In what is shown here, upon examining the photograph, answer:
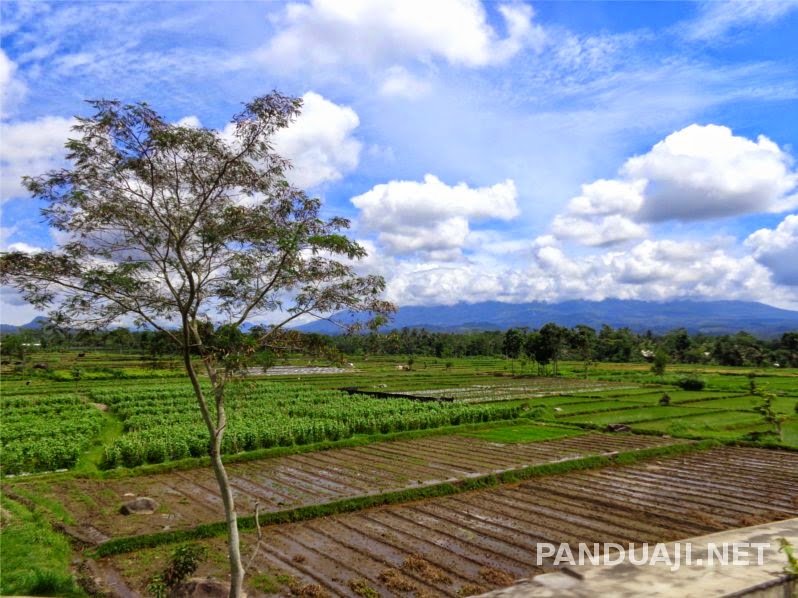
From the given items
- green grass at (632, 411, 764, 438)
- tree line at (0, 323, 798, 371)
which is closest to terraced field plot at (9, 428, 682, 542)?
green grass at (632, 411, 764, 438)

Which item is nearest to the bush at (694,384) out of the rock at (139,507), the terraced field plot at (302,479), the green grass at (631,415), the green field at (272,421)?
the green field at (272,421)

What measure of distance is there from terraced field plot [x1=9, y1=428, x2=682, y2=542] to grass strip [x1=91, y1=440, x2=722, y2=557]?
0.61 meters

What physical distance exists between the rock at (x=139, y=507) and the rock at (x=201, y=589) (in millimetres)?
6918

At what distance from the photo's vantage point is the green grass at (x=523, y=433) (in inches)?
1153

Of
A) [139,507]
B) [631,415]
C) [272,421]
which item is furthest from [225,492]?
[631,415]

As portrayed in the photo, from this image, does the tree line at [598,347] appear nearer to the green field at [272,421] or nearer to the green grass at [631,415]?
the green field at [272,421]

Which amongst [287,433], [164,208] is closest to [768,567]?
[164,208]

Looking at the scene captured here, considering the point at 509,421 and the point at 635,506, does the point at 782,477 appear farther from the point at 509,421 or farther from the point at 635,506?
the point at 509,421

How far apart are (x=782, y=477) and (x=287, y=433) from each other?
69.6 ft

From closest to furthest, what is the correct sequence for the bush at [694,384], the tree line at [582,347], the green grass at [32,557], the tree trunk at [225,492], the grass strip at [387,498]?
the tree trunk at [225,492] → the green grass at [32,557] → the grass strip at [387,498] → the bush at [694,384] → the tree line at [582,347]

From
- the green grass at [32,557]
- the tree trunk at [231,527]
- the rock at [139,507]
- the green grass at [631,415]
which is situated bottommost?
the green grass at [631,415]

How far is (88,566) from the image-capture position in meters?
12.4

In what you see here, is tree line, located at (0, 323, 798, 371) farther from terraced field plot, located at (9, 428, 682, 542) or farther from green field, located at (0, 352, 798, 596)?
terraced field plot, located at (9, 428, 682, 542)

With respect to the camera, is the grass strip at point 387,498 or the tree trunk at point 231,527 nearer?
the tree trunk at point 231,527
